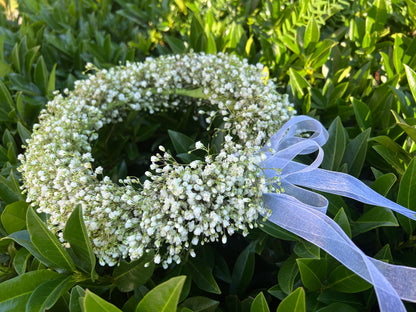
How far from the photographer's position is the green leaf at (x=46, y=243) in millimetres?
887

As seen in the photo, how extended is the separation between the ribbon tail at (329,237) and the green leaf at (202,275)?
0.26 meters

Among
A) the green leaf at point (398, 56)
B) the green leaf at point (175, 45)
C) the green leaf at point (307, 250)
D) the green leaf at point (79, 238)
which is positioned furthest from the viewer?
the green leaf at point (175, 45)

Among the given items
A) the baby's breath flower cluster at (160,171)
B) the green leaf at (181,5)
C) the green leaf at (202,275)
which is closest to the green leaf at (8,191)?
the baby's breath flower cluster at (160,171)

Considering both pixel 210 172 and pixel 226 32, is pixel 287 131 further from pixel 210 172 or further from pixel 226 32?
pixel 226 32

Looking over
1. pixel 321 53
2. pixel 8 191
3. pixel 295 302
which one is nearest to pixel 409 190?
pixel 295 302

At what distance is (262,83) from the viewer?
1352 mm

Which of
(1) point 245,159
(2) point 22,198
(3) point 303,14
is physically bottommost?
(2) point 22,198

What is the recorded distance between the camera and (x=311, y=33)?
1.54 m

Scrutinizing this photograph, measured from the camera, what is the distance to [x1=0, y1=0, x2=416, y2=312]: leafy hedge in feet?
3.14

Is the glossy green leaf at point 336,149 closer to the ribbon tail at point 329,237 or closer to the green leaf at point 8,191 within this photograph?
the ribbon tail at point 329,237

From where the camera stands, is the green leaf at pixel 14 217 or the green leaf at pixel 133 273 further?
the green leaf at pixel 14 217

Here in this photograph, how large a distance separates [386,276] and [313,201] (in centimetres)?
25

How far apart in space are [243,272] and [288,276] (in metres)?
0.22

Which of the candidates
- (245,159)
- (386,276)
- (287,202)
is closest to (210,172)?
(245,159)
